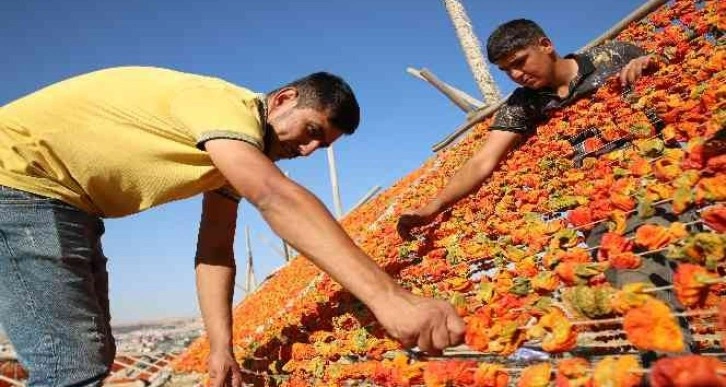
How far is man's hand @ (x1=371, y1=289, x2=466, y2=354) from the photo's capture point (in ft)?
4.97

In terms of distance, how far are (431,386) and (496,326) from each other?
342 millimetres

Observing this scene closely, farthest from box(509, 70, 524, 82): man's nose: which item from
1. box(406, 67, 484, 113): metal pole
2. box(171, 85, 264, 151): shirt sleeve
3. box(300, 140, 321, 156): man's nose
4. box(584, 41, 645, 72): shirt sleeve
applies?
box(406, 67, 484, 113): metal pole

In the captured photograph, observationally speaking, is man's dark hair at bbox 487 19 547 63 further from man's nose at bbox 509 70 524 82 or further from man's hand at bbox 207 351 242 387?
man's hand at bbox 207 351 242 387

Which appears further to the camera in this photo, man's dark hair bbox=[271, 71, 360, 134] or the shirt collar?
the shirt collar

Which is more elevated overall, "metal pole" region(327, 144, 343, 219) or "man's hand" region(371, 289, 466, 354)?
"metal pole" region(327, 144, 343, 219)

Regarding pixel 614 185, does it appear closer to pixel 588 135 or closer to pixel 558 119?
pixel 588 135

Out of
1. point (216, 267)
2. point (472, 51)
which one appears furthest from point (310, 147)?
point (472, 51)

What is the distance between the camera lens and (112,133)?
89.9 inches

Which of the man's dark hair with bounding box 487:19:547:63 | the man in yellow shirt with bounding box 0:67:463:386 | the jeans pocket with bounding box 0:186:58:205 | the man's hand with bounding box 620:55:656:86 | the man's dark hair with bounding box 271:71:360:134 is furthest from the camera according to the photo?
the man's dark hair with bounding box 487:19:547:63

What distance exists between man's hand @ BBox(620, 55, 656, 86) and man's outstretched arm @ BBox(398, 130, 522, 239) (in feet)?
3.09

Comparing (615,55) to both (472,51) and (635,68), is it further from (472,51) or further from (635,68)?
(472,51)

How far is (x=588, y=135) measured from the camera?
3682mm

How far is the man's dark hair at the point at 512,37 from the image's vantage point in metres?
3.84

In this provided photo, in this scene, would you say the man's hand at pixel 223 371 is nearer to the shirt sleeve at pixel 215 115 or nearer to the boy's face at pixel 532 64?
the shirt sleeve at pixel 215 115
